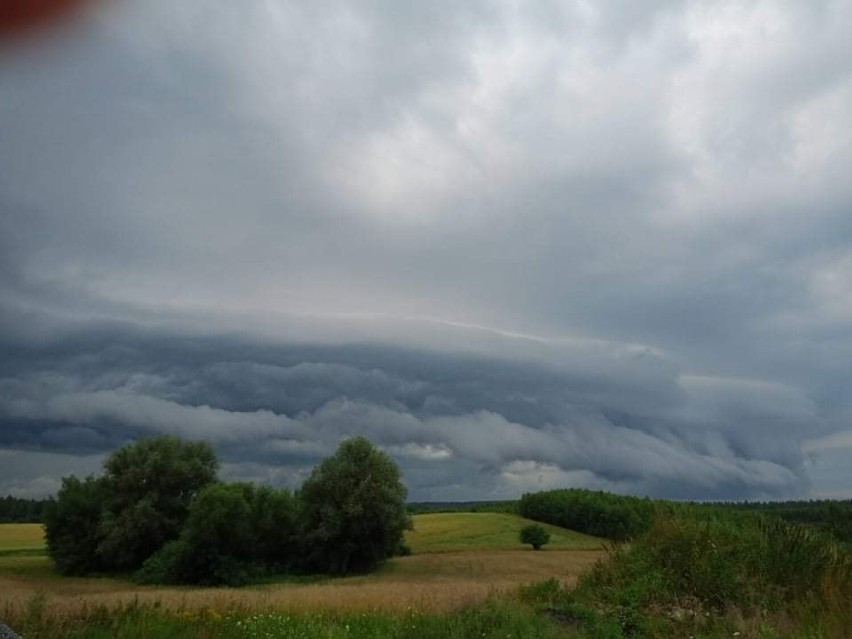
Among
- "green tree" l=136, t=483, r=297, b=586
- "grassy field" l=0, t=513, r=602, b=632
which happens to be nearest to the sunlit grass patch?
"grassy field" l=0, t=513, r=602, b=632

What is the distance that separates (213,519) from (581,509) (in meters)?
74.5

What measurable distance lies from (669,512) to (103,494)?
67.0 metres

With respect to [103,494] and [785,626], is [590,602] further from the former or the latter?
[103,494]

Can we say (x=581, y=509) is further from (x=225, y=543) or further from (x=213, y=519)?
(x=213, y=519)

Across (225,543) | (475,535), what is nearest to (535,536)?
(475,535)

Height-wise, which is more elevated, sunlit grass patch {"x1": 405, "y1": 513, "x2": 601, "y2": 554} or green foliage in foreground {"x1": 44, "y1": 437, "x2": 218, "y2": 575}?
green foliage in foreground {"x1": 44, "y1": 437, "x2": 218, "y2": 575}

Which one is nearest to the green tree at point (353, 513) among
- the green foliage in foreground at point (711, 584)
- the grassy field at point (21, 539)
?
the grassy field at point (21, 539)

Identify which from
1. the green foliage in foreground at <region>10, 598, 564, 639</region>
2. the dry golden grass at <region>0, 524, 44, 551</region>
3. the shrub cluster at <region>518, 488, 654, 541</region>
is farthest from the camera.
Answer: the shrub cluster at <region>518, 488, 654, 541</region>

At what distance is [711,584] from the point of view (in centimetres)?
1606

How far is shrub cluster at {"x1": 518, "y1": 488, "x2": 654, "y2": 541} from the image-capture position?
378 ft

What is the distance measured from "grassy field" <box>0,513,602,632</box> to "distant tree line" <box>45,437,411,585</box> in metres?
3.51

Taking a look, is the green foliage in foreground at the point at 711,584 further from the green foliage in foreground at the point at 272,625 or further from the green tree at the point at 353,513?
the green tree at the point at 353,513

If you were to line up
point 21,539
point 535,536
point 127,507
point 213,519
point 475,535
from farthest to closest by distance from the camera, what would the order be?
point 475,535 < point 21,539 < point 535,536 < point 127,507 < point 213,519

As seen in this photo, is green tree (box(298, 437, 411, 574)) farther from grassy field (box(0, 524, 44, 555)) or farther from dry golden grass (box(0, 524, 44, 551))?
dry golden grass (box(0, 524, 44, 551))
